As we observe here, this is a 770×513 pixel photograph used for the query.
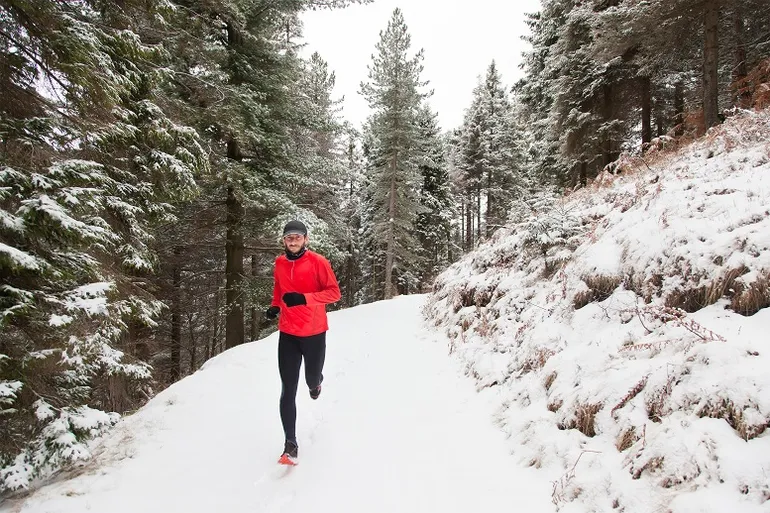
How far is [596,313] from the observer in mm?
4672

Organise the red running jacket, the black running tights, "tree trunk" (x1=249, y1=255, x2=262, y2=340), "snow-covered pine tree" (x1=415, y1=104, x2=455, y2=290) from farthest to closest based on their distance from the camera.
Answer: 1. "snow-covered pine tree" (x1=415, y1=104, x2=455, y2=290)
2. "tree trunk" (x1=249, y1=255, x2=262, y2=340)
3. the red running jacket
4. the black running tights

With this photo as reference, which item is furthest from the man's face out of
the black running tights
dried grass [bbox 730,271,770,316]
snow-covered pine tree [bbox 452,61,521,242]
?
snow-covered pine tree [bbox 452,61,521,242]

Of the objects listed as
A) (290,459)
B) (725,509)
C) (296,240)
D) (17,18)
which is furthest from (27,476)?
(725,509)

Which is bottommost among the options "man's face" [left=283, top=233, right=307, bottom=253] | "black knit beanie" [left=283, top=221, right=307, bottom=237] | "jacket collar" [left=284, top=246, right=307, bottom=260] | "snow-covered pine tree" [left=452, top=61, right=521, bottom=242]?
"jacket collar" [left=284, top=246, right=307, bottom=260]

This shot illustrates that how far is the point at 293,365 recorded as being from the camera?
4176 mm

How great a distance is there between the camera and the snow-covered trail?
3.27 metres

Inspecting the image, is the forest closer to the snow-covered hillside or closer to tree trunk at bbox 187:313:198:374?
tree trunk at bbox 187:313:198:374

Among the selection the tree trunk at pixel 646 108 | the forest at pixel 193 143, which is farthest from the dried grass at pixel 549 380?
the tree trunk at pixel 646 108

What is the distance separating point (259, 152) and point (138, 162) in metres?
5.59

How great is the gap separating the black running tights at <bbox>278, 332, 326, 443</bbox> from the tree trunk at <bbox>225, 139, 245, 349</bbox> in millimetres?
8459

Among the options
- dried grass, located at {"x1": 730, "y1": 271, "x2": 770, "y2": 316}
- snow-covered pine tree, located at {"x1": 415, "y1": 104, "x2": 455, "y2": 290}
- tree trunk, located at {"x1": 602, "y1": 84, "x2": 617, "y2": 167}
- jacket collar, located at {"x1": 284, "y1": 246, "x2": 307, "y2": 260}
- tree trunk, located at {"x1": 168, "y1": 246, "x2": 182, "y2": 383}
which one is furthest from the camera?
snow-covered pine tree, located at {"x1": 415, "y1": 104, "x2": 455, "y2": 290}

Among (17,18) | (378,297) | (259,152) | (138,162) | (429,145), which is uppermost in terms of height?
(429,145)

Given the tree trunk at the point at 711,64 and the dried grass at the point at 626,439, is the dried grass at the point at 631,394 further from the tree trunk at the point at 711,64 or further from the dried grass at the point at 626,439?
the tree trunk at the point at 711,64

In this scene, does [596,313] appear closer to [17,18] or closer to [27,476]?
[27,476]
